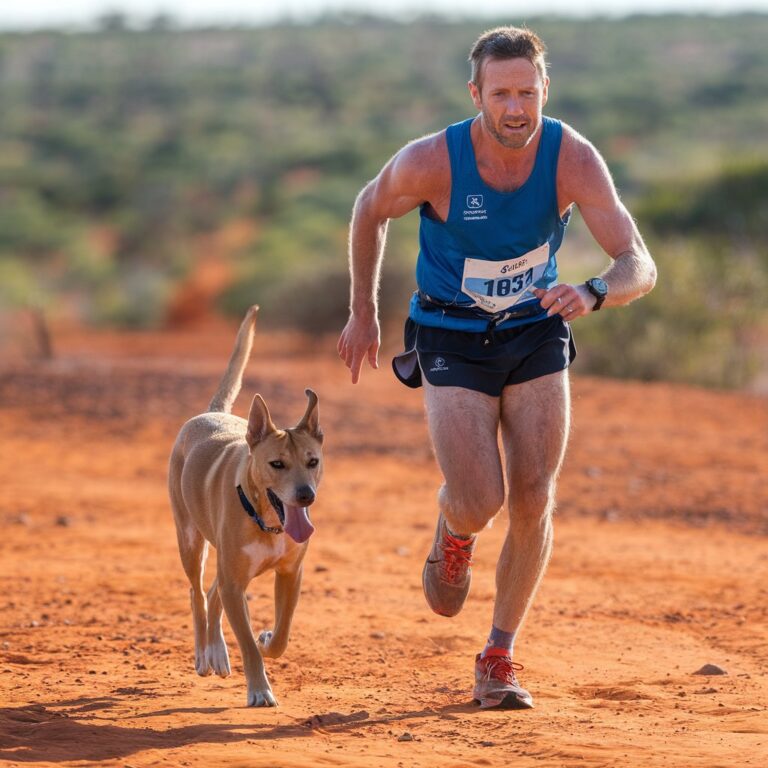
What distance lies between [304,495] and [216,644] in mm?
1009

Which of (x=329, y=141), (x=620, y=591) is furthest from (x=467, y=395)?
(x=329, y=141)

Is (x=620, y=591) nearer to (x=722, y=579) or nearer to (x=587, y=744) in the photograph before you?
(x=722, y=579)

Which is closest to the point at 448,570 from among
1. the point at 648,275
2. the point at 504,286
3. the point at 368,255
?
the point at 504,286

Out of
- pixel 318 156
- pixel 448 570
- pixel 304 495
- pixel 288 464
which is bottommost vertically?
pixel 448 570

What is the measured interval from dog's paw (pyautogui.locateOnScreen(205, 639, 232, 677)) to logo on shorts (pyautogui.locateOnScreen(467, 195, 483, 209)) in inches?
89.3

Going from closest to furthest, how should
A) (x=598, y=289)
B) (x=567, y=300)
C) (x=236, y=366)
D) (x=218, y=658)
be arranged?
1. (x=567, y=300)
2. (x=598, y=289)
3. (x=218, y=658)
4. (x=236, y=366)

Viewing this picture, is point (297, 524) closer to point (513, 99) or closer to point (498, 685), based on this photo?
point (498, 685)

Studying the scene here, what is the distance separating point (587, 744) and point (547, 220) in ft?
6.81

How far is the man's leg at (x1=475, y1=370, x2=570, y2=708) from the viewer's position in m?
5.87

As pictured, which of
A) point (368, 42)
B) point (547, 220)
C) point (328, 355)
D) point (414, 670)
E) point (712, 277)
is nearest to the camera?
point (547, 220)

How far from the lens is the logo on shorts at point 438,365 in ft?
19.6

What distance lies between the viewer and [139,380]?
15672mm

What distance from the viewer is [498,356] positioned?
19.4 feet

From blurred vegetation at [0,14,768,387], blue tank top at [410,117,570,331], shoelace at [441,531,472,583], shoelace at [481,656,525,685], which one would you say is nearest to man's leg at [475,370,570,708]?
shoelace at [481,656,525,685]
